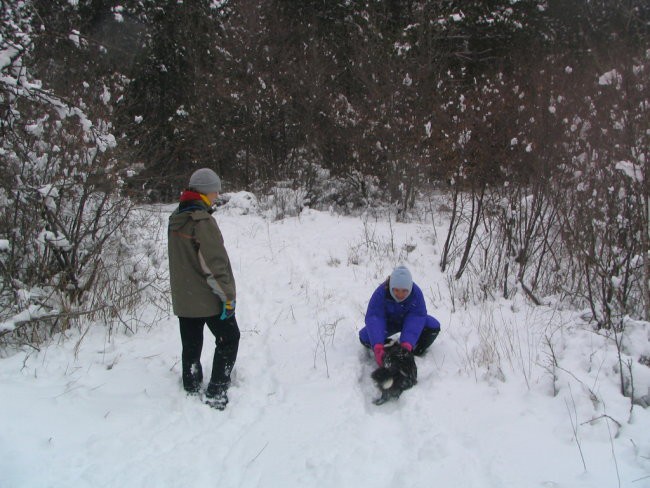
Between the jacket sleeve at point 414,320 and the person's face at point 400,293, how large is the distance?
0.13m

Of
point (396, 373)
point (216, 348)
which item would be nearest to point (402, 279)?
point (396, 373)

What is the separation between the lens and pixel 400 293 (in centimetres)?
402

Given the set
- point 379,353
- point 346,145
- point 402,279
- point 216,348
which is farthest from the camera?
point 346,145

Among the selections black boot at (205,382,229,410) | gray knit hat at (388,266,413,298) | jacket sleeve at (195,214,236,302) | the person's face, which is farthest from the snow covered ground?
jacket sleeve at (195,214,236,302)

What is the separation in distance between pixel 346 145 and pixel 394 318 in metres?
8.34

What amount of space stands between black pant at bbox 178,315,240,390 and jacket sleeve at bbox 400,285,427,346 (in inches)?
56.4

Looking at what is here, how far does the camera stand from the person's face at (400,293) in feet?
13.1

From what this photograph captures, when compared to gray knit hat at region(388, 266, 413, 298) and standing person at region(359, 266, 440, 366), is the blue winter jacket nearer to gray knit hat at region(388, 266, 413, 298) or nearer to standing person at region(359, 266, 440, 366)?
standing person at region(359, 266, 440, 366)

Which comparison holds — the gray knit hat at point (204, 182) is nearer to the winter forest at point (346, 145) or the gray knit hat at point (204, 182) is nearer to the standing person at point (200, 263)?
the standing person at point (200, 263)

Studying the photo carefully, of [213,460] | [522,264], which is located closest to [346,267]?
[522,264]

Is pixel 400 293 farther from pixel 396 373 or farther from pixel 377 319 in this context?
pixel 396 373

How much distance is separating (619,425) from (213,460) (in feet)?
8.31

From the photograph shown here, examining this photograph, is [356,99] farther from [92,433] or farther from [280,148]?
[92,433]

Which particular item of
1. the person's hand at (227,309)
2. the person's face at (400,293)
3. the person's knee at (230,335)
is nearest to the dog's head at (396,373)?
the person's face at (400,293)
